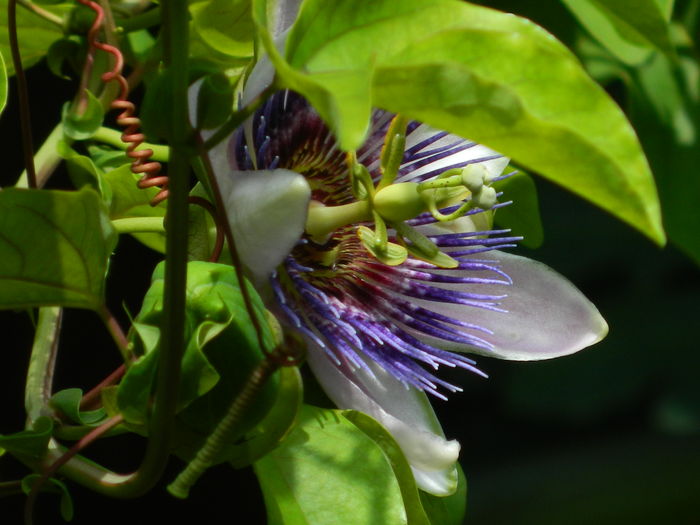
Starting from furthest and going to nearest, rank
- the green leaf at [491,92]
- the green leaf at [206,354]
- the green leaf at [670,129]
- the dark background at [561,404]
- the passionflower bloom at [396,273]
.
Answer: the dark background at [561,404] < the green leaf at [670,129] < the passionflower bloom at [396,273] < the green leaf at [206,354] < the green leaf at [491,92]

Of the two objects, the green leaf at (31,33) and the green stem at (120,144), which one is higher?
the green leaf at (31,33)

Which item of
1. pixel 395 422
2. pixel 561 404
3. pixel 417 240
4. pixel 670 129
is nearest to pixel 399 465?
pixel 395 422

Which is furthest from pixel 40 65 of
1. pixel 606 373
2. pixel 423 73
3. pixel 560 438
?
pixel 560 438

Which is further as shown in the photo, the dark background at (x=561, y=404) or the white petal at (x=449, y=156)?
the dark background at (x=561, y=404)

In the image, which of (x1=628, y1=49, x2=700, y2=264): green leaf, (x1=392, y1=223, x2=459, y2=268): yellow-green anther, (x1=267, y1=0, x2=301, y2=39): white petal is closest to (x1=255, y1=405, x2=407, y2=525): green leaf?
(x1=392, y1=223, x2=459, y2=268): yellow-green anther

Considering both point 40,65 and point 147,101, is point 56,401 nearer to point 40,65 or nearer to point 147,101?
point 147,101

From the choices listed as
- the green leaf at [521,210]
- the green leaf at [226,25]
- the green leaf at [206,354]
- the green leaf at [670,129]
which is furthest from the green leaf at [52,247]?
the green leaf at [670,129]

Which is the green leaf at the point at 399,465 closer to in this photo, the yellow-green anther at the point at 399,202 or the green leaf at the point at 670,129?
the yellow-green anther at the point at 399,202

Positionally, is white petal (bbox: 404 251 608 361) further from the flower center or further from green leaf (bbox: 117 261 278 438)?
green leaf (bbox: 117 261 278 438)
